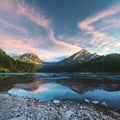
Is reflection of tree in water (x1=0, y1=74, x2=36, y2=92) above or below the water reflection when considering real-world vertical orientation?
above

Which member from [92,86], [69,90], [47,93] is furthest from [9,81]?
[47,93]

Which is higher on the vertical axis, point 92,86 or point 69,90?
point 92,86

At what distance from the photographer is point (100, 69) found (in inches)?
7490

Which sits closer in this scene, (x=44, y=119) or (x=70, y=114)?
(x=44, y=119)

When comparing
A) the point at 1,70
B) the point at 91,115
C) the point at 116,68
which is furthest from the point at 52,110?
the point at 1,70

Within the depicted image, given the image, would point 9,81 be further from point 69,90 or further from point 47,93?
point 47,93

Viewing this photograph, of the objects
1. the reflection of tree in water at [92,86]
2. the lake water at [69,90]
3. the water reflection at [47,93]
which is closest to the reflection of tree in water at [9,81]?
the lake water at [69,90]

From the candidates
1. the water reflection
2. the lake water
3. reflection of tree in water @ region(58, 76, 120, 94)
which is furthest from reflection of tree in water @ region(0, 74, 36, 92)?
reflection of tree in water @ region(58, 76, 120, 94)

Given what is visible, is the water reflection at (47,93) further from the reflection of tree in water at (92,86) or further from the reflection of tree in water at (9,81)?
the reflection of tree in water at (9,81)

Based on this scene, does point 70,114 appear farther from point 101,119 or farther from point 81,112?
point 101,119

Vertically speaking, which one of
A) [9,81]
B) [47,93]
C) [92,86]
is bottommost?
[47,93]

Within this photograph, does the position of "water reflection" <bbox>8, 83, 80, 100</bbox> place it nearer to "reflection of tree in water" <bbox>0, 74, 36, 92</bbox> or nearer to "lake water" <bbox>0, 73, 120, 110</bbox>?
"lake water" <bbox>0, 73, 120, 110</bbox>

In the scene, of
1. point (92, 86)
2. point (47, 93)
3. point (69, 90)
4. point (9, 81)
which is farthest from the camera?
point (9, 81)

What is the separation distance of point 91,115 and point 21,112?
7494 millimetres
